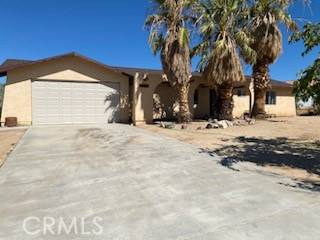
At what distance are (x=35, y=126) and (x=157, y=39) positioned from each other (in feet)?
29.4

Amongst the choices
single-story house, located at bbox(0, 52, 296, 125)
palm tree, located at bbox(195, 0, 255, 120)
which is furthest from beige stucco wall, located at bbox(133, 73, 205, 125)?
palm tree, located at bbox(195, 0, 255, 120)

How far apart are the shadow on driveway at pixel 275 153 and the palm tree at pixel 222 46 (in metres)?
6.25

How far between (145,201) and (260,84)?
1788 centimetres

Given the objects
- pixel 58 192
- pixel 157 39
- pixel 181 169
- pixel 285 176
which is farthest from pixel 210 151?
pixel 157 39

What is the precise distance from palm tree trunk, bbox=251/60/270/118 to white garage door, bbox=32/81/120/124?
958cm

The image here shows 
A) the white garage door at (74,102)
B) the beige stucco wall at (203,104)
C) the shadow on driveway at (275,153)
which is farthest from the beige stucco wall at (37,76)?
the shadow on driveway at (275,153)

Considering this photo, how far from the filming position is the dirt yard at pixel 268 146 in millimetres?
8445

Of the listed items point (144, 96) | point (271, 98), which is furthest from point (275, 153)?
point (271, 98)

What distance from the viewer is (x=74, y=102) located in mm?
20359

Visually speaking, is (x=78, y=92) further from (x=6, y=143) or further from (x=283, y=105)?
(x=283, y=105)

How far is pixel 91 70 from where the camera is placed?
21.1 m

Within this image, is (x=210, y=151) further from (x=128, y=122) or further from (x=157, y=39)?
(x=128, y=122)

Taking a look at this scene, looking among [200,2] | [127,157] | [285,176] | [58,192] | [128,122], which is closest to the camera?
[58,192]

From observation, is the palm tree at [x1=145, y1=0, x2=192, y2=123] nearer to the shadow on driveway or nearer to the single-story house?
the single-story house
